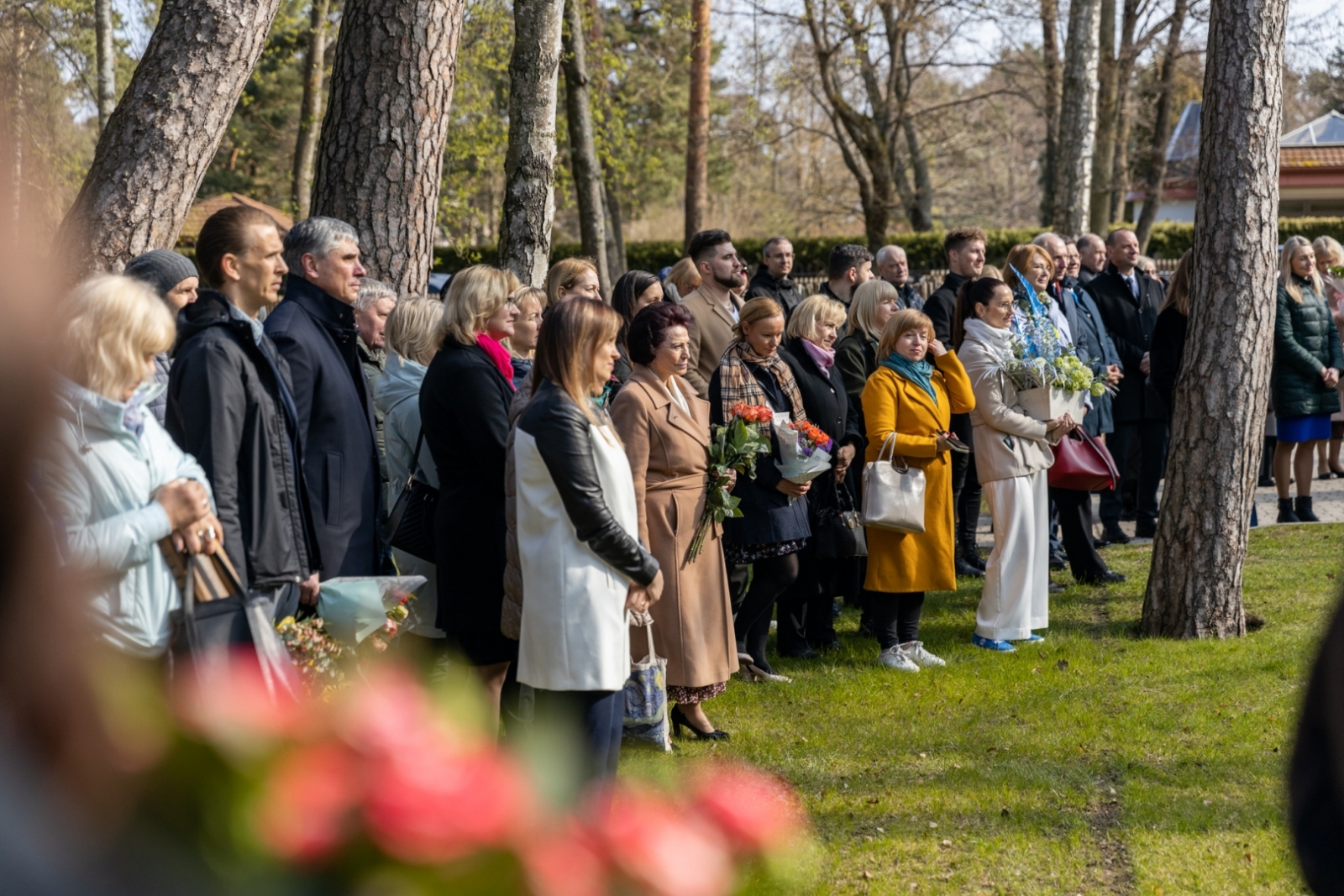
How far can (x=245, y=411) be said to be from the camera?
3.95m

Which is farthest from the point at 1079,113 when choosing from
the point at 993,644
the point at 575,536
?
the point at 575,536

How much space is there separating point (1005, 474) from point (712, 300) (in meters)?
2.02

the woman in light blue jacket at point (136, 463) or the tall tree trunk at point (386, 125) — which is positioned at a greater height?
the tall tree trunk at point (386, 125)

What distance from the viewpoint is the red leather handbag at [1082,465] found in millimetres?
8406

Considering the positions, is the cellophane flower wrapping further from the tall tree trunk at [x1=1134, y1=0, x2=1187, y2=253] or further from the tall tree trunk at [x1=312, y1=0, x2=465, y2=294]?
the tall tree trunk at [x1=1134, y1=0, x2=1187, y2=253]

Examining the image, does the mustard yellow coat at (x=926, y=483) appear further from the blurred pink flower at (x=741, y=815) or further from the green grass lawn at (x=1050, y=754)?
the blurred pink flower at (x=741, y=815)

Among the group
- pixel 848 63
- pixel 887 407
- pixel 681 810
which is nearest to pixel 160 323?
pixel 681 810

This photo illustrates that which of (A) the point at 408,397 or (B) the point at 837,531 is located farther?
(B) the point at 837,531

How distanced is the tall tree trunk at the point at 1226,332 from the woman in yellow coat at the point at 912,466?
1439 mm

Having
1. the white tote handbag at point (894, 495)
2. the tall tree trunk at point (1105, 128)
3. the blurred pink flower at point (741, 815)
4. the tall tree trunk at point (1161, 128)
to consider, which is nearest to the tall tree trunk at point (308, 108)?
the tall tree trunk at point (1105, 128)

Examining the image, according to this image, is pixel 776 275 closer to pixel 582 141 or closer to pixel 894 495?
Result: pixel 894 495

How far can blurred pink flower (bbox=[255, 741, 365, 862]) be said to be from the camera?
0.78m

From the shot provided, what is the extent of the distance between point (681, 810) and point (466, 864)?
0.21 m

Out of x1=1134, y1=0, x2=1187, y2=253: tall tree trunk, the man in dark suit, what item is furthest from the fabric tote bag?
x1=1134, y1=0, x2=1187, y2=253: tall tree trunk
